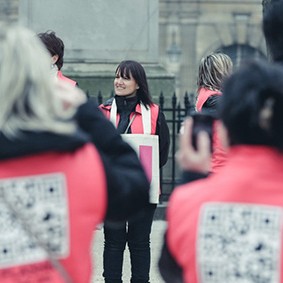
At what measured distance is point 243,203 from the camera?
132 inches

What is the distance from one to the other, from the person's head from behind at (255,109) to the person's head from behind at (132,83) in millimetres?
3893

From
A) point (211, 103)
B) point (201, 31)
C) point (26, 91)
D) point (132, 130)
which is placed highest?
point (26, 91)

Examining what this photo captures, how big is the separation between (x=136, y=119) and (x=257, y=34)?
39.2 m

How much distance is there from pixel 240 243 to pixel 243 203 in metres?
0.12

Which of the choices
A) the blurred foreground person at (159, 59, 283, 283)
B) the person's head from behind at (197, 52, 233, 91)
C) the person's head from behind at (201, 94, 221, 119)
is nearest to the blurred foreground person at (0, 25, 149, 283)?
the blurred foreground person at (159, 59, 283, 283)

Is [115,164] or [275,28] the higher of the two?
[275,28]

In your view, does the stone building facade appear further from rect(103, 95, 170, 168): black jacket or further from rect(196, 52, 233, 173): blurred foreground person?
rect(196, 52, 233, 173): blurred foreground person

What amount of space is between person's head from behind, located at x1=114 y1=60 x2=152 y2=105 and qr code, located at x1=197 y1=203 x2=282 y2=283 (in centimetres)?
398

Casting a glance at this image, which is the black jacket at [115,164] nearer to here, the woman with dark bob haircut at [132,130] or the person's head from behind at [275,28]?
the person's head from behind at [275,28]

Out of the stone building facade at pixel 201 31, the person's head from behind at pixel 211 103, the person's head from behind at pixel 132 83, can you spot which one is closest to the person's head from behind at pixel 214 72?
the person's head from behind at pixel 211 103

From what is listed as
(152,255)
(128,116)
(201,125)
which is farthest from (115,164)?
(152,255)

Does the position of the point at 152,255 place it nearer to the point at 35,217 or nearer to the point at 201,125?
the point at 201,125

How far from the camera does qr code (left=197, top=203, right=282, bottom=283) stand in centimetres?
333

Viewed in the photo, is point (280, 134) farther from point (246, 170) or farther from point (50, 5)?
point (50, 5)
